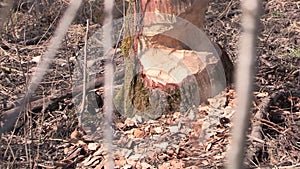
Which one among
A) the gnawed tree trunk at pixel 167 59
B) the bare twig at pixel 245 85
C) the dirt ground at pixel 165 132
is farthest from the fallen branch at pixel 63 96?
the bare twig at pixel 245 85

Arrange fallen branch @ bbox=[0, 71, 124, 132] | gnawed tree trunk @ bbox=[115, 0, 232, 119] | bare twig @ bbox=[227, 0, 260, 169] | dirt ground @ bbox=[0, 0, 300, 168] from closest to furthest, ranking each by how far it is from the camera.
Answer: bare twig @ bbox=[227, 0, 260, 169] → dirt ground @ bbox=[0, 0, 300, 168] → gnawed tree trunk @ bbox=[115, 0, 232, 119] → fallen branch @ bbox=[0, 71, 124, 132]

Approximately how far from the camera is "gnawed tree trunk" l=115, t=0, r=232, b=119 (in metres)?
2.71

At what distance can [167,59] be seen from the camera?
2760 mm

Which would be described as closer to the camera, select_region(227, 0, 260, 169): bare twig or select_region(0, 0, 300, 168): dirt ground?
select_region(227, 0, 260, 169): bare twig

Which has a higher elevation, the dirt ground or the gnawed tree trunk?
the gnawed tree trunk

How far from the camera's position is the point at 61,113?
289cm

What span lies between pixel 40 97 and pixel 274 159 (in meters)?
1.22

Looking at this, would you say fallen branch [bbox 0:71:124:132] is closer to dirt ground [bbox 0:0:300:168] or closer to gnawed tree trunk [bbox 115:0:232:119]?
dirt ground [bbox 0:0:300:168]

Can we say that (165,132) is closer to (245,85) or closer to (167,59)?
(167,59)

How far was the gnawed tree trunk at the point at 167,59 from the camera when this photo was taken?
8.88 ft

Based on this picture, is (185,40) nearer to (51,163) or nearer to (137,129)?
(137,129)

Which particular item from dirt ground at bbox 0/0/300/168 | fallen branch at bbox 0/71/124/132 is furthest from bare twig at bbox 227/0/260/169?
fallen branch at bbox 0/71/124/132

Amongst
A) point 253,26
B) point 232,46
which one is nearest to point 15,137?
point 232,46

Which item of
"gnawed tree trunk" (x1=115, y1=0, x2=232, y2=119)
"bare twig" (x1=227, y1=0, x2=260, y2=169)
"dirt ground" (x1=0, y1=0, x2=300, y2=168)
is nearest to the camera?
"bare twig" (x1=227, y1=0, x2=260, y2=169)
